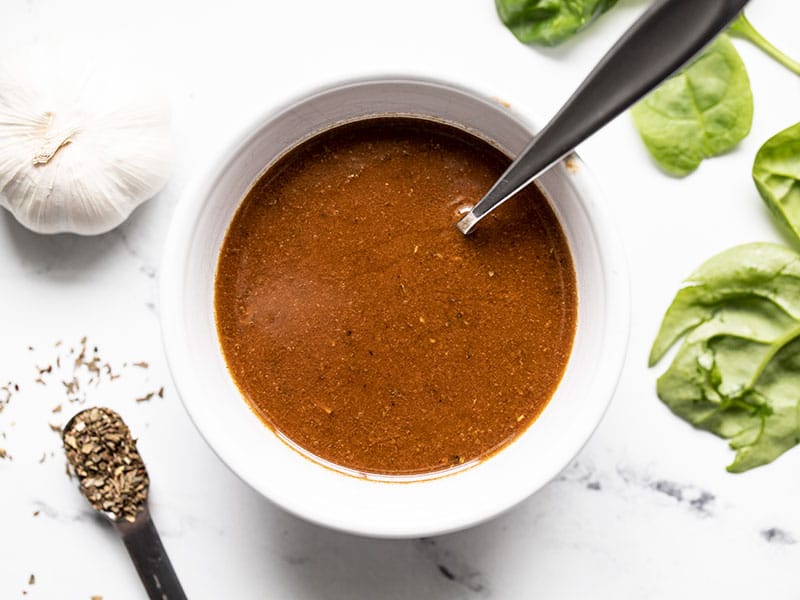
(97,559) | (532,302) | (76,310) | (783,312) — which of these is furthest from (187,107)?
(783,312)

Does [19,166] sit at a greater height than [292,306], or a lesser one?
greater

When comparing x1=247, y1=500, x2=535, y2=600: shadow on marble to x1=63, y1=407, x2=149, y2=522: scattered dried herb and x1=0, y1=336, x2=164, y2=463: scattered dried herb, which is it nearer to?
x1=63, y1=407, x2=149, y2=522: scattered dried herb

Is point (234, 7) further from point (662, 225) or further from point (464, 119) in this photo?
point (662, 225)

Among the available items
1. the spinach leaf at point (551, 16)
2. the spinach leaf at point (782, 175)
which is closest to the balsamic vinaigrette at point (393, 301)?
the spinach leaf at point (551, 16)

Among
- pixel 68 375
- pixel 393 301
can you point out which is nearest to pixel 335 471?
pixel 393 301

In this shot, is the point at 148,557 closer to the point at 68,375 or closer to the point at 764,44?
the point at 68,375

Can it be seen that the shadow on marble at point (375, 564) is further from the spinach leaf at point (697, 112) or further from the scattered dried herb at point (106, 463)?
the spinach leaf at point (697, 112)

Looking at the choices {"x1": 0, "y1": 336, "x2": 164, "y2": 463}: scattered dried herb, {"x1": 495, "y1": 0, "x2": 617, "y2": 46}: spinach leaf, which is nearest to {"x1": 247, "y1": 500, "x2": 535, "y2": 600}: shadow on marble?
{"x1": 0, "y1": 336, "x2": 164, "y2": 463}: scattered dried herb
